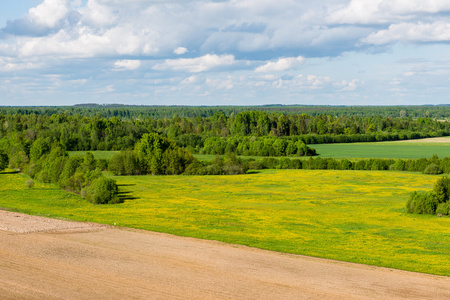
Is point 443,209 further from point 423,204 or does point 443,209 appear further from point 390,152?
point 390,152

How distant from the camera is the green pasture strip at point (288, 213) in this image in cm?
3522

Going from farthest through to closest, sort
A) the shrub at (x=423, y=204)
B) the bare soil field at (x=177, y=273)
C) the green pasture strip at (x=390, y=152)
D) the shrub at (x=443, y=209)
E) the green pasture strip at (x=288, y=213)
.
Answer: the green pasture strip at (x=390, y=152) < the shrub at (x=423, y=204) < the shrub at (x=443, y=209) < the green pasture strip at (x=288, y=213) < the bare soil field at (x=177, y=273)

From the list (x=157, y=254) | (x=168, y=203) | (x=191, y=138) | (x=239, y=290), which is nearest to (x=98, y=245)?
(x=157, y=254)

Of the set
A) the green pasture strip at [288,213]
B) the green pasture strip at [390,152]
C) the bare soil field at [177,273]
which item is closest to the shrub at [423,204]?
the green pasture strip at [288,213]

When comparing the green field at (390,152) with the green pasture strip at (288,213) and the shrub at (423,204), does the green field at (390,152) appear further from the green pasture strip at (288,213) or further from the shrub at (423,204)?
the shrub at (423,204)

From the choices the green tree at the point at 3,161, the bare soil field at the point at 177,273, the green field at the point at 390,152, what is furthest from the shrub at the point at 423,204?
the green tree at the point at 3,161

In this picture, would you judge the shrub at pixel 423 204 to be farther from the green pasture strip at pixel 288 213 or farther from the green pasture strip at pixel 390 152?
the green pasture strip at pixel 390 152

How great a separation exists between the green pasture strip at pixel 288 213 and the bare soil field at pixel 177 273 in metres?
2.92

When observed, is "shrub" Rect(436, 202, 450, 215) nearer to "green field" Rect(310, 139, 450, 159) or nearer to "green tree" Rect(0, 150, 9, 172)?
"green field" Rect(310, 139, 450, 159)

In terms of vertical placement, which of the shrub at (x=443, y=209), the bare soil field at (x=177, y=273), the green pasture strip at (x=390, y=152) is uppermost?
the bare soil field at (x=177, y=273)

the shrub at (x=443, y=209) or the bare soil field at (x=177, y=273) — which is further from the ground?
the bare soil field at (x=177, y=273)

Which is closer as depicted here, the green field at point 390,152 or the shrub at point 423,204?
the shrub at point 423,204

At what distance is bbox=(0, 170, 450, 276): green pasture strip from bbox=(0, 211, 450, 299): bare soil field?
2.92 m

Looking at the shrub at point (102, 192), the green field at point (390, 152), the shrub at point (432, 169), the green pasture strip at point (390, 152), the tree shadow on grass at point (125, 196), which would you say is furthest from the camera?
the green field at point (390, 152)
